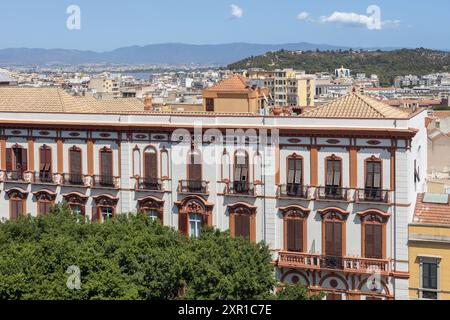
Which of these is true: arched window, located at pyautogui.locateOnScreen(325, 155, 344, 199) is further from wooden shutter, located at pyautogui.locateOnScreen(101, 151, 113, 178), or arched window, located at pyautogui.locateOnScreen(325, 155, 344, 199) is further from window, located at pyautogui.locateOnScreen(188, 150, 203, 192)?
wooden shutter, located at pyautogui.locateOnScreen(101, 151, 113, 178)

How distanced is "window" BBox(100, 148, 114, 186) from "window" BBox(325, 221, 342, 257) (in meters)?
11.1

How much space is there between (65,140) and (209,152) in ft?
25.9

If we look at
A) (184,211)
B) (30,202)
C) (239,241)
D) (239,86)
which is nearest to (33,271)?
(239,241)

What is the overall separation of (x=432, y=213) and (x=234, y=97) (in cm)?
1596

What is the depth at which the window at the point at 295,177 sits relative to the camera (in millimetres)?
36344

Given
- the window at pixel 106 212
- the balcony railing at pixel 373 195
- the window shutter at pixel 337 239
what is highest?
the balcony railing at pixel 373 195

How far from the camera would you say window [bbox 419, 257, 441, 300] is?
1339 inches

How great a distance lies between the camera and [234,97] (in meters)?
47.4

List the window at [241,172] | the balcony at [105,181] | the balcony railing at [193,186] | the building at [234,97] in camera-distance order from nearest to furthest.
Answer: the window at [241,172], the balcony railing at [193,186], the balcony at [105,181], the building at [234,97]

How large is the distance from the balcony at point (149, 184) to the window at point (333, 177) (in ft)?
26.9

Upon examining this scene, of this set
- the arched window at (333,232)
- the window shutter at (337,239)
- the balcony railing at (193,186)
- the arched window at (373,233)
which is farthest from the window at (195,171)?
the arched window at (373,233)

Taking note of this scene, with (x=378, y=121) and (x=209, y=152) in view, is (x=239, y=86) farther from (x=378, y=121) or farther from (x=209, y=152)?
(x=378, y=121)

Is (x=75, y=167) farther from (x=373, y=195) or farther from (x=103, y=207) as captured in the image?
(x=373, y=195)

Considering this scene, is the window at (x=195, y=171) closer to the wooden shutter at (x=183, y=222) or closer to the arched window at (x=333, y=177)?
the wooden shutter at (x=183, y=222)
